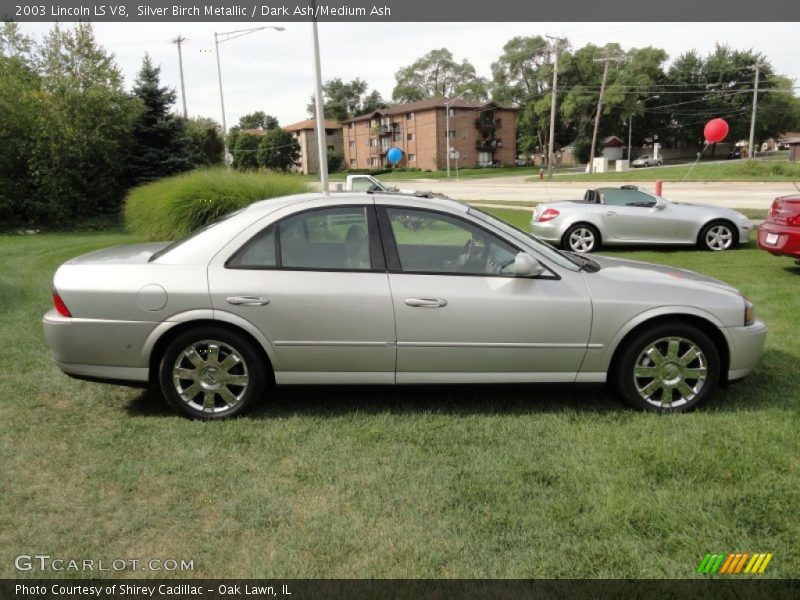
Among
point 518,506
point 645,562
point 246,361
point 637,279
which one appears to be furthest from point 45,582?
point 637,279

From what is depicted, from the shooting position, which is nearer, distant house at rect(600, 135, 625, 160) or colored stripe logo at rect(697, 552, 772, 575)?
colored stripe logo at rect(697, 552, 772, 575)

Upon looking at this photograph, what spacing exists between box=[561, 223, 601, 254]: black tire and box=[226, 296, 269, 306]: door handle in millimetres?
9051

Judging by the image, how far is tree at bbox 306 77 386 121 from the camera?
111312 mm

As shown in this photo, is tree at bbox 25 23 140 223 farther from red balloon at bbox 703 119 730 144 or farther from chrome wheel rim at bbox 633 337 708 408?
chrome wheel rim at bbox 633 337 708 408

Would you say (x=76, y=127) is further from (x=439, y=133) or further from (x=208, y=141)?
(x=439, y=133)

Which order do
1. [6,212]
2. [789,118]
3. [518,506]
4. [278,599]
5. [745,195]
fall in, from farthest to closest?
1. [789,118]
2. [745,195]
3. [6,212]
4. [518,506]
5. [278,599]

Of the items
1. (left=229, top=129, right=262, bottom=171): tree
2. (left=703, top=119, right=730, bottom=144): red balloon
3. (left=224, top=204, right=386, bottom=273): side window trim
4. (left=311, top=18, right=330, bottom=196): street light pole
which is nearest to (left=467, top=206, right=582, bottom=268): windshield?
(left=224, top=204, right=386, bottom=273): side window trim

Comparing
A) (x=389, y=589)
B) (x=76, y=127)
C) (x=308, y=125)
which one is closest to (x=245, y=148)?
(x=308, y=125)

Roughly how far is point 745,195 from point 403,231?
1098 inches

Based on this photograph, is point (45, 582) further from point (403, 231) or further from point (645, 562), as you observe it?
point (403, 231)

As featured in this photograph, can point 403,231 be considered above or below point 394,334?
above

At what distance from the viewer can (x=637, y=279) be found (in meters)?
4.58

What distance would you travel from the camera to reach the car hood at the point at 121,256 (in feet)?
15.1

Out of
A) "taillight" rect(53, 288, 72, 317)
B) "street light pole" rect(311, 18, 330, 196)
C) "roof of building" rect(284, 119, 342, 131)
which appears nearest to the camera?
"taillight" rect(53, 288, 72, 317)
